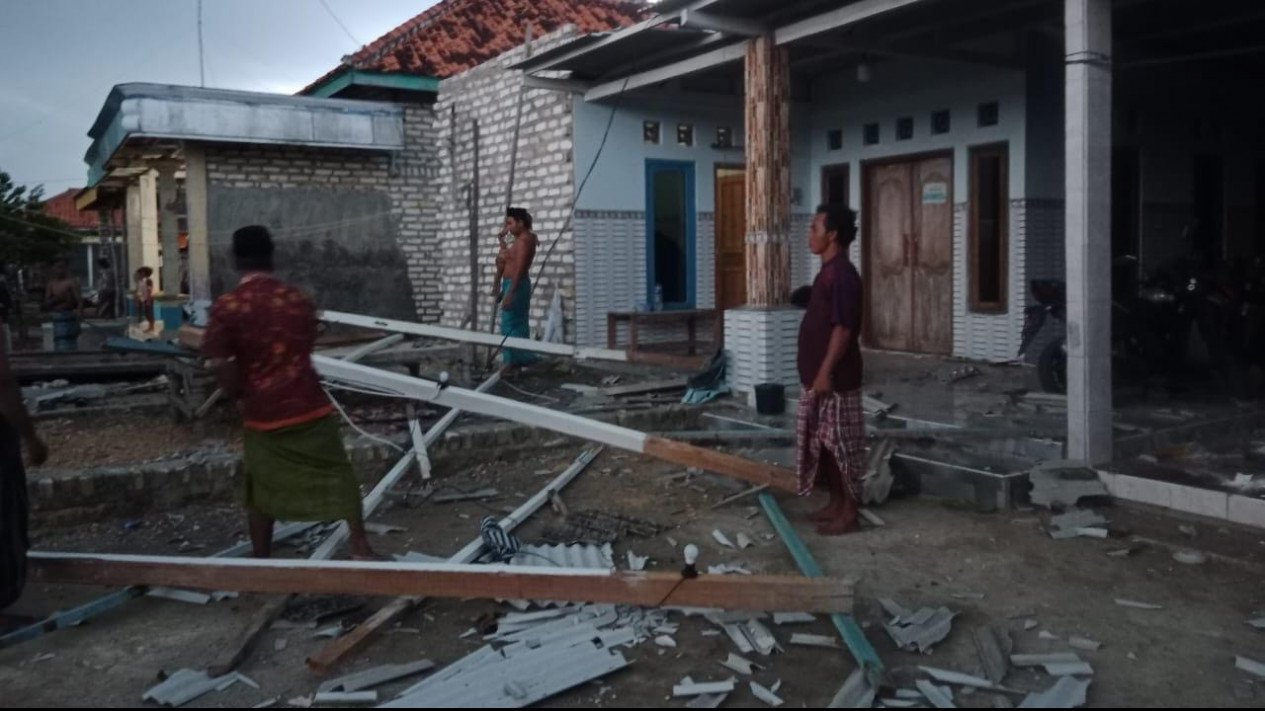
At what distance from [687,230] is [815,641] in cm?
902

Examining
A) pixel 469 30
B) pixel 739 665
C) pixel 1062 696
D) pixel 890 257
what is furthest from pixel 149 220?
pixel 1062 696

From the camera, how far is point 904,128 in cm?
1134

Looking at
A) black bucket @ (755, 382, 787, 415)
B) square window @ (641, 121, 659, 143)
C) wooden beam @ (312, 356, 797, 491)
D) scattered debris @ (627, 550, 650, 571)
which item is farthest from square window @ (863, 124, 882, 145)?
scattered debris @ (627, 550, 650, 571)

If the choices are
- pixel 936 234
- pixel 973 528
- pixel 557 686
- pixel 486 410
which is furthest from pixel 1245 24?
pixel 557 686

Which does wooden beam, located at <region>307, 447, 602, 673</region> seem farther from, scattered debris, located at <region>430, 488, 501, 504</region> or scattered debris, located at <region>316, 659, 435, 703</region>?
scattered debris, located at <region>430, 488, 501, 504</region>

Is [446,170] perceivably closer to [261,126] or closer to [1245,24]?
[261,126]

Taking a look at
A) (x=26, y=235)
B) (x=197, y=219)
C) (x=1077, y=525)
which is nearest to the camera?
(x=1077, y=525)

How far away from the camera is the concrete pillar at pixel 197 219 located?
13492mm

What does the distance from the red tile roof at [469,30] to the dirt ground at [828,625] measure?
10.4 m

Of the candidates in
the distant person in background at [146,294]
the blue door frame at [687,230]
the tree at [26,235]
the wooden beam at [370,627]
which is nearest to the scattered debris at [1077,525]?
the wooden beam at [370,627]

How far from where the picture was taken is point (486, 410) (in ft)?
19.7

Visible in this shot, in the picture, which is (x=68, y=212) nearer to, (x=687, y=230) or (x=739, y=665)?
(x=687, y=230)

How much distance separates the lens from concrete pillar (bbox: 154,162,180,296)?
14.9 meters

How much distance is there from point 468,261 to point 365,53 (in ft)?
13.3
